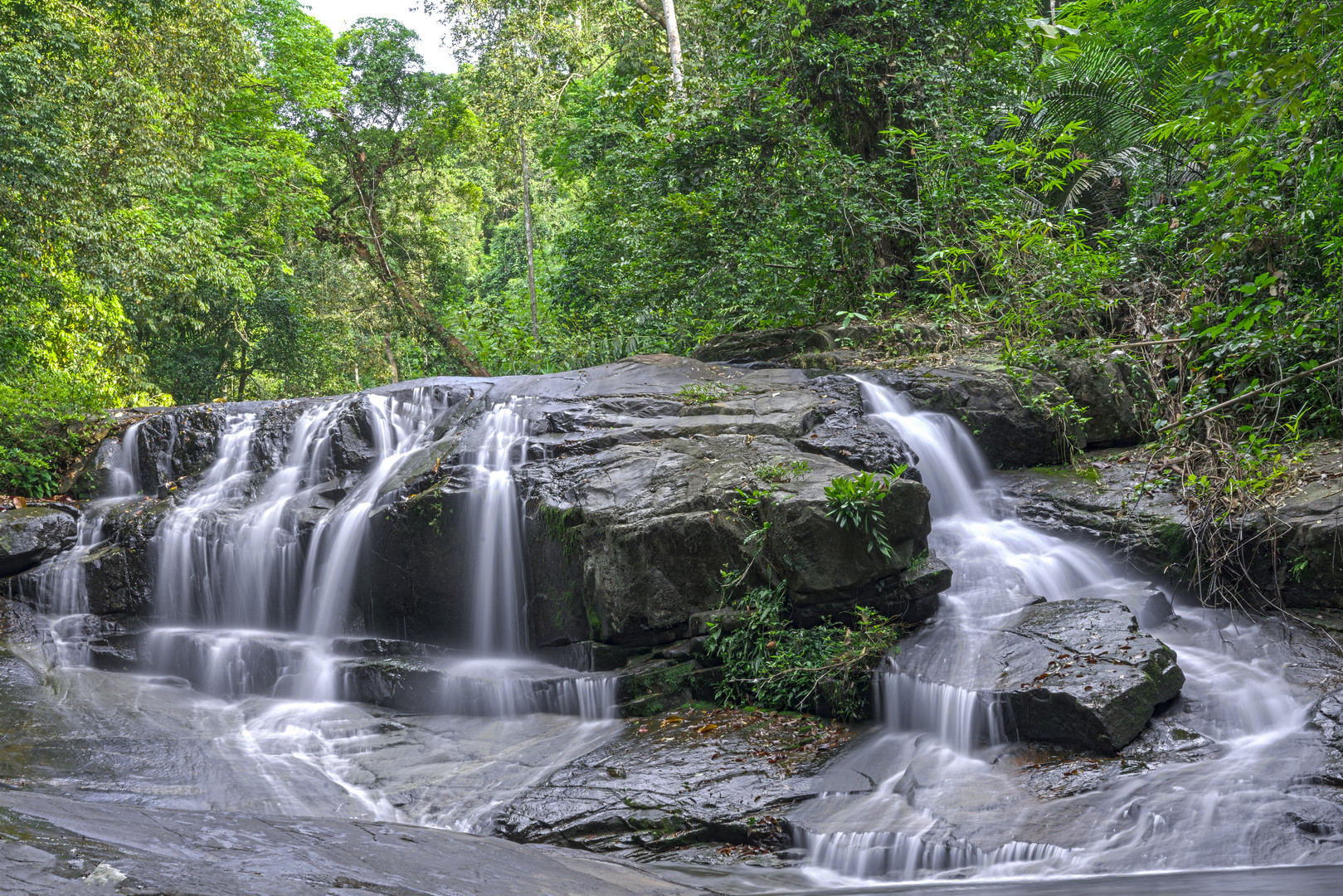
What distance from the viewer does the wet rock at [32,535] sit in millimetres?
10156

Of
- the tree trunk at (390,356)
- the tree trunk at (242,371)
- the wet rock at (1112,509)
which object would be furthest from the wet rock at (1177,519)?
the tree trunk at (390,356)

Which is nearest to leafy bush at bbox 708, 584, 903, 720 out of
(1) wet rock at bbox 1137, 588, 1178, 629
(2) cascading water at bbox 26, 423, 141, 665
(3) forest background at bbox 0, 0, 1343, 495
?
(1) wet rock at bbox 1137, 588, 1178, 629

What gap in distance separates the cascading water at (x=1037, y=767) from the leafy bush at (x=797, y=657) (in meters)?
0.22

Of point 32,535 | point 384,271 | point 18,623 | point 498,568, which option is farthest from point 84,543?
point 384,271

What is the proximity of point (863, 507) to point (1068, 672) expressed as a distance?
Answer: 1.93 m

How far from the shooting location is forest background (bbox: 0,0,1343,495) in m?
8.45

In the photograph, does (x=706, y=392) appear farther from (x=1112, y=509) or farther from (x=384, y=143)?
(x=384, y=143)

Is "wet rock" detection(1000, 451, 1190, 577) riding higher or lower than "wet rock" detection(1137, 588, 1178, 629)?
higher

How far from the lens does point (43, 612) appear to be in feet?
32.9

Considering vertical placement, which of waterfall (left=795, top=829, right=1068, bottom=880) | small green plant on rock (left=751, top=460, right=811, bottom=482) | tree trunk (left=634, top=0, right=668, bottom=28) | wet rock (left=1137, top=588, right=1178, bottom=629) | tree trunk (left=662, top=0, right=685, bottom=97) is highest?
tree trunk (left=634, top=0, right=668, bottom=28)

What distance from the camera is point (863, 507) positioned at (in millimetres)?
7285

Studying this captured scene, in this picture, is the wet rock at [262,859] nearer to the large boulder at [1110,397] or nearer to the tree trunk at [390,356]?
the large boulder at [1110,397]

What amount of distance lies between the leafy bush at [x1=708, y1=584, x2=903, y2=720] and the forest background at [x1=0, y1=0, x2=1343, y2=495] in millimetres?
3730

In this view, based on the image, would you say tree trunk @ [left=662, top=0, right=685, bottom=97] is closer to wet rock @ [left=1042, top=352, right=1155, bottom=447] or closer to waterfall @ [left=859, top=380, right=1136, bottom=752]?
waterfall @ [left=859, top=380, right=1136, bottom=752]
